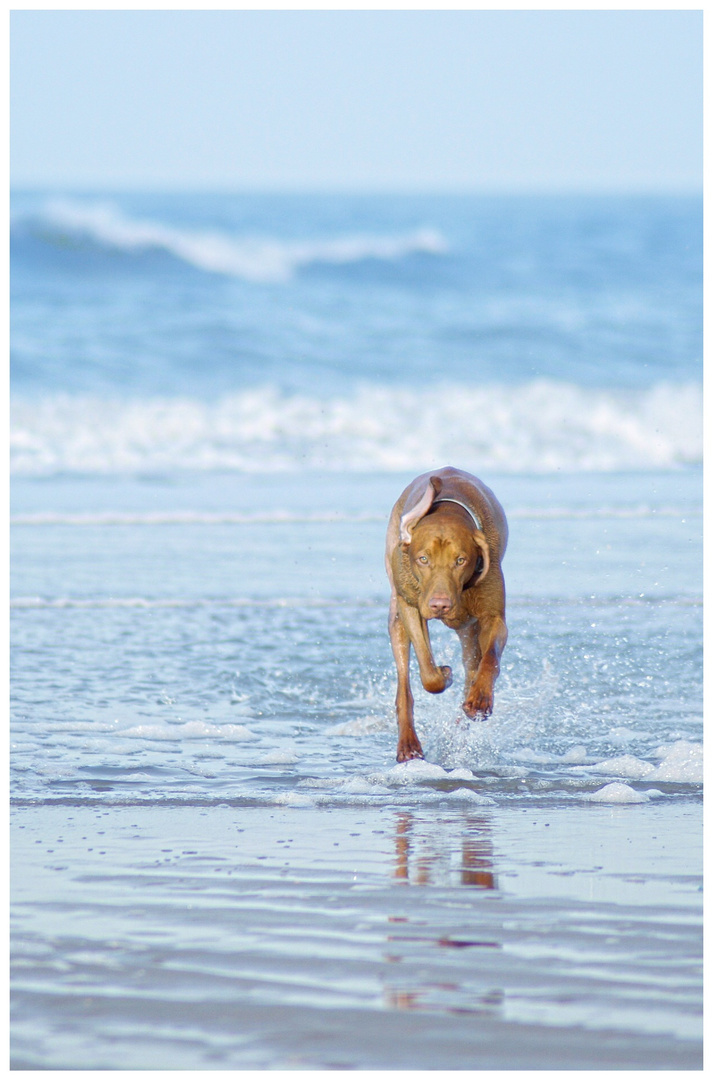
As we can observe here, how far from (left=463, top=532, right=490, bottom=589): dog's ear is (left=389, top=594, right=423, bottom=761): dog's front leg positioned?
0.44 m

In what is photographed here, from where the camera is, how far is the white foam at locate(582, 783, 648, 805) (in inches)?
197

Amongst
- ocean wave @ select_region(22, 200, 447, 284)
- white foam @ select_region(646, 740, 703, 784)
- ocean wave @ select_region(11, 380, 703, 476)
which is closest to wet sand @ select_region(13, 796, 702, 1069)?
white foam @ select_region(646, 740, 703, 784)

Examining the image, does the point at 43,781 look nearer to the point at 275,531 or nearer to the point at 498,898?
the point at 498,898

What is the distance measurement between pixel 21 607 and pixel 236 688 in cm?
244

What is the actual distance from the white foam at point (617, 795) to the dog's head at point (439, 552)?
2.81 ft

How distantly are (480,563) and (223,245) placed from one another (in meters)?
A: 24.4

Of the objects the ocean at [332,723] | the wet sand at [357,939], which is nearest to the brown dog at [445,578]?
the ocean at [332,723]

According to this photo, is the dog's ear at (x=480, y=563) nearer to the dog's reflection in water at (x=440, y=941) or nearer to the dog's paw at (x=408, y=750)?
the dog's paw at (x=408, y=750)

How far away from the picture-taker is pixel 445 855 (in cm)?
423

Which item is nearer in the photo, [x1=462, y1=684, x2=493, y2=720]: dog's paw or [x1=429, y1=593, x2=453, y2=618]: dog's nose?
[x1=429, y1=593, x2=453, y2=618]: dog's nose

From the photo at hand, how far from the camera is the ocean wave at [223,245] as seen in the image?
27984 millimetres

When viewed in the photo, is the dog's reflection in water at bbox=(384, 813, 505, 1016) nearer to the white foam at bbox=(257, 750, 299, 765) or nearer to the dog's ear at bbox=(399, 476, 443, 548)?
the white foam at bbox=(257, 750, 299, 765)

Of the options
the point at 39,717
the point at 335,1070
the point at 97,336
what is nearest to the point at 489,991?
the point at 335,1070

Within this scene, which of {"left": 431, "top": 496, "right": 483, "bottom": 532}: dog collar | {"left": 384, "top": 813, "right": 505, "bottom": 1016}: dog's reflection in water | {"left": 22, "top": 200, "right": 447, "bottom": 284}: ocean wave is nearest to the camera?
{"left": 384, "top": 813, "right": 505, "bottom": 1016}: dog's reflection in water
